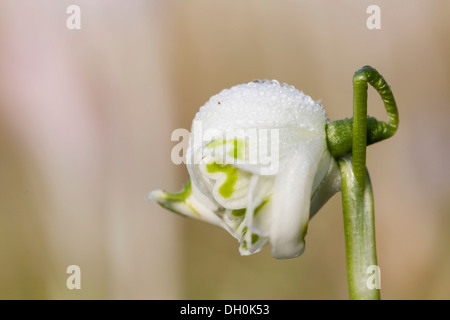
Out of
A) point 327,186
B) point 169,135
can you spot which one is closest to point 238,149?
point 327,186

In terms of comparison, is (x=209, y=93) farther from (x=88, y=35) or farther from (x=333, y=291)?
(x=333, y=291)

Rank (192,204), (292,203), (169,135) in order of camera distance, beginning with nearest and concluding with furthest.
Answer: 1. (292,203)
2. (192,204)
3. (169,135)

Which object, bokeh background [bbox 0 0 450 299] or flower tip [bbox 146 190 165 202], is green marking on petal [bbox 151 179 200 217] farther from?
bokeh background [bbox 0 0 450 299]

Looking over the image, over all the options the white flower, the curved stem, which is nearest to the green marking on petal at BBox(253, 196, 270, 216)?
the white flower

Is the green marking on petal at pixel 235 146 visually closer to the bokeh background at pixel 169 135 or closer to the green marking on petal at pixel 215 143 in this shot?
the green marking on petal at pixel 215 143

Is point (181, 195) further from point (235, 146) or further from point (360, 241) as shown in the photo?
point (360, 241)

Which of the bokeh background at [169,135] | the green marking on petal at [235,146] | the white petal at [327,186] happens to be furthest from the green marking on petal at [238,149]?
the bokeh background at [169,135]
